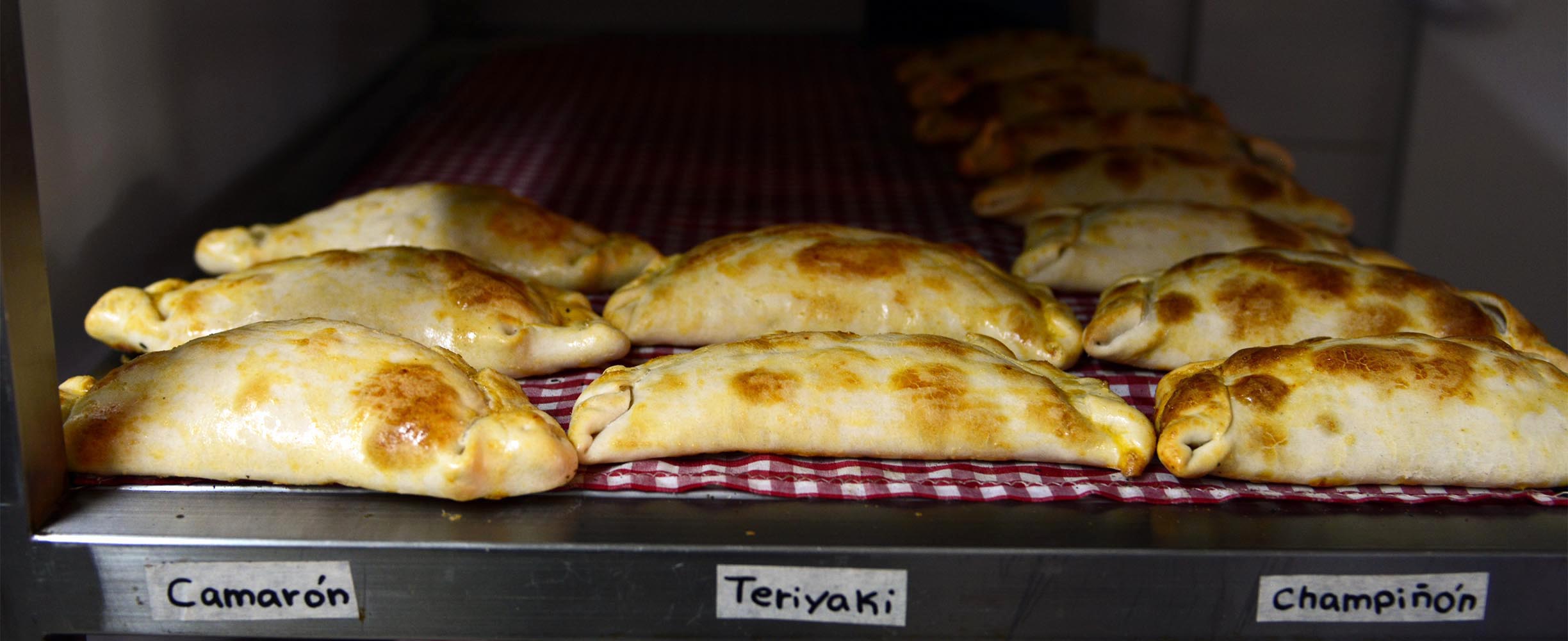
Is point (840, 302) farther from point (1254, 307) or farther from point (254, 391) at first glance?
point (254, 391)

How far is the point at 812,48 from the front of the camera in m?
4.95

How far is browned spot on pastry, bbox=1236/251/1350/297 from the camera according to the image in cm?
172

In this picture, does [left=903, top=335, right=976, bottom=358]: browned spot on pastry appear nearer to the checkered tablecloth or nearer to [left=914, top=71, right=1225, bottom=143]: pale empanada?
the checkered tablecloth

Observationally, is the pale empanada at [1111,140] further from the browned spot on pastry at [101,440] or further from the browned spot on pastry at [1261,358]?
the browned spot on pastry at [101,440]

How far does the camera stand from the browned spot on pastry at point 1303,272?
1.72 meters

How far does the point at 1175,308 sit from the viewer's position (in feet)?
5.60

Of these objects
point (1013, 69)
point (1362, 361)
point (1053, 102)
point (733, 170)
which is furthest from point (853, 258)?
point (1013, 69)

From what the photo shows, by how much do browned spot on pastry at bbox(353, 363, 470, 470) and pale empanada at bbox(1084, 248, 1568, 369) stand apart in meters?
0.88

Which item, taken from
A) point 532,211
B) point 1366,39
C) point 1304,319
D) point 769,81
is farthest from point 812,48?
point 1304,319

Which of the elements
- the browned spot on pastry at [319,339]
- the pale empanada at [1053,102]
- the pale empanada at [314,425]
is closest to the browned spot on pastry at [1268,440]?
the pale empanada at [314,425]

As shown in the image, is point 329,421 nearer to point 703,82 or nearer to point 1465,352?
point 1465,352

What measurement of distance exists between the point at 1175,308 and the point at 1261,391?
0.33m

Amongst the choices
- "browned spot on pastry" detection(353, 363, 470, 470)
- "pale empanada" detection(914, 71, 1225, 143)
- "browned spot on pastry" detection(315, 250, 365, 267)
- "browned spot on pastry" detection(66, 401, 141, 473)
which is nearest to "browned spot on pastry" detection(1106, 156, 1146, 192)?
"pale empanada" detection(914, 71, 1225, 143)

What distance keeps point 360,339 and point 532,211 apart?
0.78m
